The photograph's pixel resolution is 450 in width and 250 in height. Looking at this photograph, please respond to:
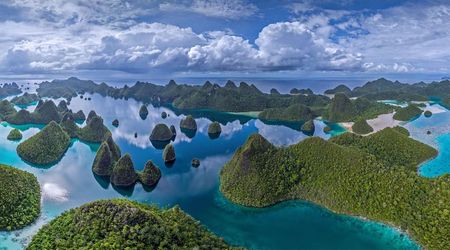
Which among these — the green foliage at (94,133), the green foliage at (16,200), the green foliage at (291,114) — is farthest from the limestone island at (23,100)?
the green foliage at (16,200)

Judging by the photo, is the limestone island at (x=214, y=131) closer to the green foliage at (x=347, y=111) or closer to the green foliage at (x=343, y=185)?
the green foliage at (x=343, y=185)

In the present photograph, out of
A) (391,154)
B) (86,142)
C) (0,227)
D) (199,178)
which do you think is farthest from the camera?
(86,142)

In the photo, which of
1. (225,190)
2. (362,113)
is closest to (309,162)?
(225,190)

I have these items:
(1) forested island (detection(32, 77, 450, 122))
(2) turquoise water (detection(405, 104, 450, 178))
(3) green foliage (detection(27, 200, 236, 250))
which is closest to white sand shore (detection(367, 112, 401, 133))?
(1) forested island (detection(32, 77, 450, 122))

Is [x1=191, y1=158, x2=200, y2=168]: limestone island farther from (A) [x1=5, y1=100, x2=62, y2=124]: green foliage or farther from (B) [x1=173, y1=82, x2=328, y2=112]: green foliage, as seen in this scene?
(B) [x1=173, y1=82, x2=328, y2=112]: green foliage

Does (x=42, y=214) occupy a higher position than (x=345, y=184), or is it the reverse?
(x=345, y=184)

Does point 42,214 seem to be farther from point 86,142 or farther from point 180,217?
point 86,142

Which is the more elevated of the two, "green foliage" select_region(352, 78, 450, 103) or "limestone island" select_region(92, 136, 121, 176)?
"green foliage" select_region(352, 78, 450, 103)
